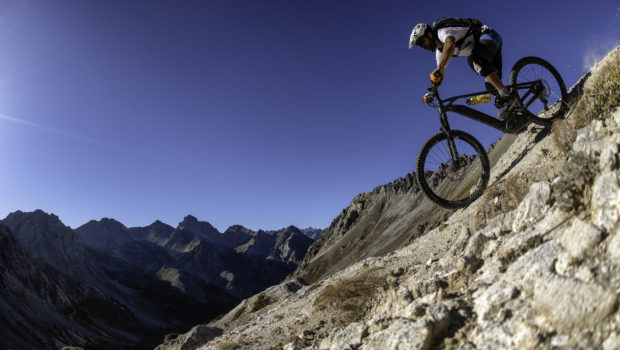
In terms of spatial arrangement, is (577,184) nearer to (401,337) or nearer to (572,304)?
(572,304)

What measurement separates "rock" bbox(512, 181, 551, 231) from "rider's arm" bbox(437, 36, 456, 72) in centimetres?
478

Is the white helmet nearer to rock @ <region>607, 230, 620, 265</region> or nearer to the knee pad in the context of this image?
the knee pad

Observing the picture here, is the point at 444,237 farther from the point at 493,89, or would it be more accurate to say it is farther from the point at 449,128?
the point at 493,89

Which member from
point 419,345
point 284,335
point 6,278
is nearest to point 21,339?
point 6,278

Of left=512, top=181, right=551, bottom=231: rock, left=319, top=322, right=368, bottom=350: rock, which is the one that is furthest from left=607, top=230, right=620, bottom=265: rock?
left=319, top=322, right=368, bottom=350: rock

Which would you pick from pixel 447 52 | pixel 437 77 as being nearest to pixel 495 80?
pixel 447 52

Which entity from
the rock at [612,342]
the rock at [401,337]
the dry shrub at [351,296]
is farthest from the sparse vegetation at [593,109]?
the dry shrub at [351,296]

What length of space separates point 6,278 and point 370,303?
160386 millimetres

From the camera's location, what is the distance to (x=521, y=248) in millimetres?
5098

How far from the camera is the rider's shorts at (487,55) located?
10203 millimetres

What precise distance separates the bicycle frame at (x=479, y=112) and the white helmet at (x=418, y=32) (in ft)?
5.05

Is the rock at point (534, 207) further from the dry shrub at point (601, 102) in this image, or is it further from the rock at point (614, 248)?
the rock at point (614, 248)

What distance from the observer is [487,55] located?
10281 mm

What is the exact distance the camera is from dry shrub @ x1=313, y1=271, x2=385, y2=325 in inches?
345
